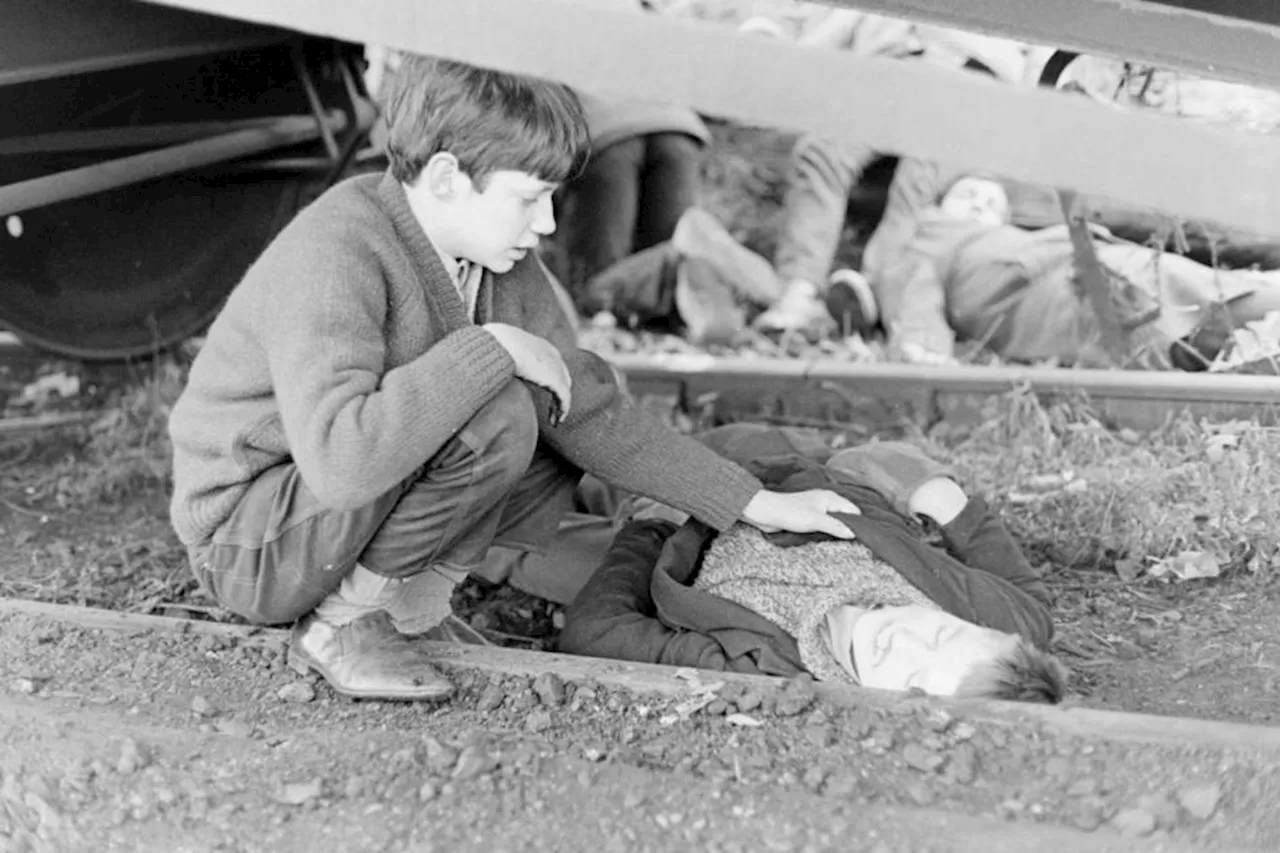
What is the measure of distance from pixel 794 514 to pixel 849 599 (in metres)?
0.21

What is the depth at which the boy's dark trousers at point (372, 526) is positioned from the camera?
235 centimetres

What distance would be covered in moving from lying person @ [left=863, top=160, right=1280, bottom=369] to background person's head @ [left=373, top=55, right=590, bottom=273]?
2.27m

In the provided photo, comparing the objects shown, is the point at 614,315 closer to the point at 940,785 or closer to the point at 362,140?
the point at 362,140

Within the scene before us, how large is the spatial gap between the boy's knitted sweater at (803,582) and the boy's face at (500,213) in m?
0.78

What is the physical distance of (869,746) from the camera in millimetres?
2178

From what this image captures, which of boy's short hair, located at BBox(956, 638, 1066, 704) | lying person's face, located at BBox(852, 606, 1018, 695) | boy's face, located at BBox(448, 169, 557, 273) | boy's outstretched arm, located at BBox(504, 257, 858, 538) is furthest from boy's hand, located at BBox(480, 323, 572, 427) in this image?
boy's short hair, located at BBox(956, 638, 1066, 704)

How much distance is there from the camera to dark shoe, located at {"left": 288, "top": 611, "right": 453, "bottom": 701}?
2373 mm

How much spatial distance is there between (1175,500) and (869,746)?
1.48 metres

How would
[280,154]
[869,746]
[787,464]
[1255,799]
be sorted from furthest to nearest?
[280,154] < [787,464] < [869,746] < [1255,799]

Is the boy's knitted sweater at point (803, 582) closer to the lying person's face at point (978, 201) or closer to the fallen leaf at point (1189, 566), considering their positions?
the fallen leaf at point (1189, 566)

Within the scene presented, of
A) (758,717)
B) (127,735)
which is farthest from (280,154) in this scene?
(758,717)

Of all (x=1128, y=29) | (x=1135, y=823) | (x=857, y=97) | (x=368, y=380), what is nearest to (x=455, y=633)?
(x=368, y=380)

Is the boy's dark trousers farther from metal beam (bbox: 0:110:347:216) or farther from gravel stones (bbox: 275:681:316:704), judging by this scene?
metal beam (bbox: 0:110:347:216)

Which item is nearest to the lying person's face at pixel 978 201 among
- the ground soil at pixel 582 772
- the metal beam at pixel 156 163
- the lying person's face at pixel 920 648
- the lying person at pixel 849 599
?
the metal beam at pixel 156 163
